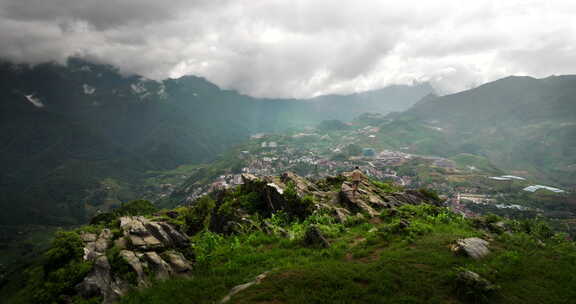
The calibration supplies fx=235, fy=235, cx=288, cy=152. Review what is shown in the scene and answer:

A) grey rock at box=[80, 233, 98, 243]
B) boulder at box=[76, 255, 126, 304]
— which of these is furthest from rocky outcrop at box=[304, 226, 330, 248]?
grey rock at box=[80, 233, 98, 243]

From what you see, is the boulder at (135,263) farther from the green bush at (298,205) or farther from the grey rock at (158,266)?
the green bush at (298,205)

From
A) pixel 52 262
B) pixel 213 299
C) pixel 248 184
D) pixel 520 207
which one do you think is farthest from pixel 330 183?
pixel 520 207

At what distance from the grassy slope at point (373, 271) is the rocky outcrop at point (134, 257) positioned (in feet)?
3.19

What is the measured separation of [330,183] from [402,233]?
2229 cm

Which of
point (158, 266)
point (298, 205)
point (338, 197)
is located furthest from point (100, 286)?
point (338, 197)

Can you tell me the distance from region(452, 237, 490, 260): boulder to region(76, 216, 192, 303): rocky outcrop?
16822 mm

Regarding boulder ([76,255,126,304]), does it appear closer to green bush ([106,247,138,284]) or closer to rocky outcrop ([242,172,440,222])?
green bush ([106,247,138,284])

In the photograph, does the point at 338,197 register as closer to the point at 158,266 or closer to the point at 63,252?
the point at 158,266

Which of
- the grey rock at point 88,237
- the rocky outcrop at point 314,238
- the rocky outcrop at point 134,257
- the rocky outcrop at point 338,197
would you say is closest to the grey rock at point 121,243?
the rocky outcrop at point 134,257

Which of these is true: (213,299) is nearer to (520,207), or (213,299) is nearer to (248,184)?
(248,184)

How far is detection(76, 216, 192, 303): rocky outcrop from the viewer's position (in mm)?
11723

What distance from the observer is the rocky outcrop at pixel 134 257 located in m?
11.7

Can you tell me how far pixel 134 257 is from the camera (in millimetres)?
13406

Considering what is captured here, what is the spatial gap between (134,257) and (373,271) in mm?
13363
